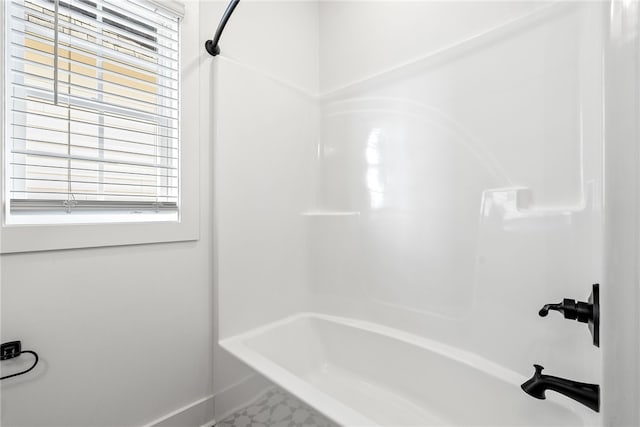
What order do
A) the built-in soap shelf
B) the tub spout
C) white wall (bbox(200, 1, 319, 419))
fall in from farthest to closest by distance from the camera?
the built-in soap shelf, white wall (bbox(200, 1, 319, 419)), the tub spout

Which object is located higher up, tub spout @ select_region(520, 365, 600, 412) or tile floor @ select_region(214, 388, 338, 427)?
tub spout @ select_region(520, 365, 600, 412)

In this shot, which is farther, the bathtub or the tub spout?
the bathtub

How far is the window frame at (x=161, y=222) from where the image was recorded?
2.97 feet

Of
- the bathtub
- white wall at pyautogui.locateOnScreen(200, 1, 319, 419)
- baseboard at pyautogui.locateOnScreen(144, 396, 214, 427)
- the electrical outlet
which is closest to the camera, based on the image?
the electrical outlet

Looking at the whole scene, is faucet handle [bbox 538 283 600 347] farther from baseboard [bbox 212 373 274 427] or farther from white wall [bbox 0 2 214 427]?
white wall [bbox 0 2 214 427]

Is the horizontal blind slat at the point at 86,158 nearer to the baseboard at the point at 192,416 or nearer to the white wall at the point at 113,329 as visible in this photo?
the white wall at the point at 113,329

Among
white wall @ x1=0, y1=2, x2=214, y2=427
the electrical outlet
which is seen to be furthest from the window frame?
the electrical outlet

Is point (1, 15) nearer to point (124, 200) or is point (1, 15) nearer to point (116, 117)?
point (116, 117)

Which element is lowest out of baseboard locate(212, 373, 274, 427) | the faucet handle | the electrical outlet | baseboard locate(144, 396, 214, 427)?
baseboard locate(144, 396, 214, 427)

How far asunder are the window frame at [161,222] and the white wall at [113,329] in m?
0.03

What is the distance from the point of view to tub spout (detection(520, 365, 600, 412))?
77cm

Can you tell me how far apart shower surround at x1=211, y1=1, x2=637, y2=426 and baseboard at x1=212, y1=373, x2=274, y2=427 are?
67mm

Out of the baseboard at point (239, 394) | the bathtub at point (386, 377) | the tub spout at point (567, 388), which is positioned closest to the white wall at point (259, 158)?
the baseboard at point (239, 394)

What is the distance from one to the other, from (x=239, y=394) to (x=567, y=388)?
46.6 inches
